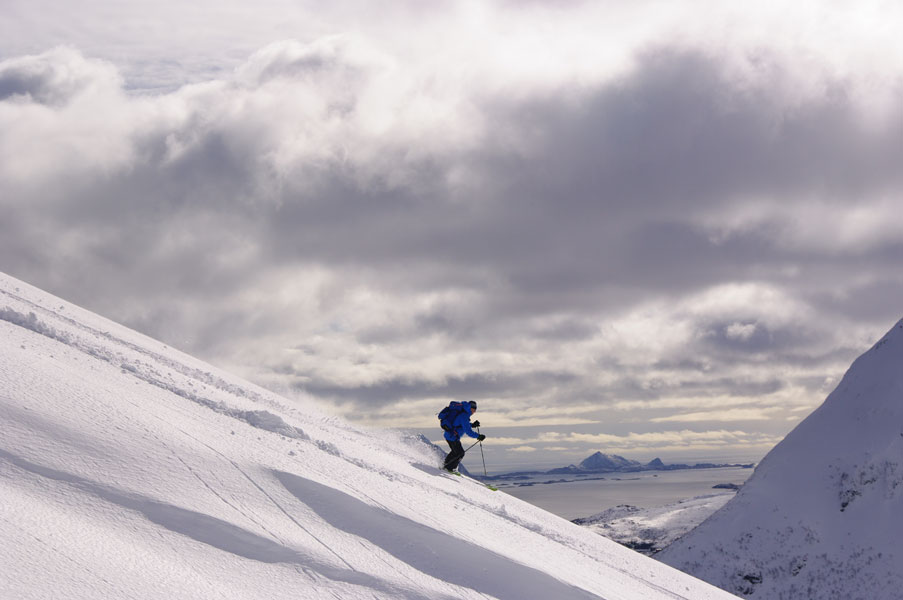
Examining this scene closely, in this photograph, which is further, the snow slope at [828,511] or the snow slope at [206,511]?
the snow slope at [828,511]

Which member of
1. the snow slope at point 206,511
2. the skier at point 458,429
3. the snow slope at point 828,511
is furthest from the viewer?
the snow slope at point 828,511

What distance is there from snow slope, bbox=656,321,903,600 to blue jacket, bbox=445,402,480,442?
2771 cm

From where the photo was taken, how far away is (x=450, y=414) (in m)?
18.4

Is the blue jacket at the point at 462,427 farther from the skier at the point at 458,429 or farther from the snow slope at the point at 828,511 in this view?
the snow slope at the point at 828,511

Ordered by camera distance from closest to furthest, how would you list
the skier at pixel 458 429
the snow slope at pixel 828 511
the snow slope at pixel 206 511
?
the snow slope at pixel 206 511 < the skier at pixel 458 429 < the snow slope at pixel 828 511

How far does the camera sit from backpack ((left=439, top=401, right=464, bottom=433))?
18.4 m

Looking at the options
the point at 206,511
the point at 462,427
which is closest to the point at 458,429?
the point at 462,427

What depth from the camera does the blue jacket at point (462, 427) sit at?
60.0 ft

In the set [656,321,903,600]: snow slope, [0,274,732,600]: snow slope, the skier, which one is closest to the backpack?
the skier

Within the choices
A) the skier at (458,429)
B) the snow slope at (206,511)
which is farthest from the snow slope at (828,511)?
the snow slope at (206,511)

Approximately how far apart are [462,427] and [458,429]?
12 centimetres

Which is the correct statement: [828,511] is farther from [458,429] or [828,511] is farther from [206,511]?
[206,511]

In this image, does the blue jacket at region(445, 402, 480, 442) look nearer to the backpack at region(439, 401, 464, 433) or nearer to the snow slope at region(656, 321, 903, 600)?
the backpack at region(439, 401, 464, 433)

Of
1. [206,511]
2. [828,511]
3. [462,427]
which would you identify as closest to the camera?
[206,511]
